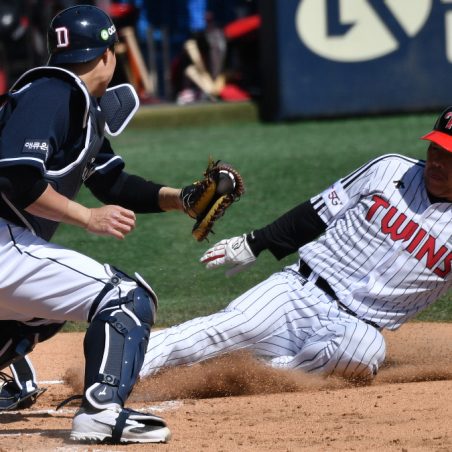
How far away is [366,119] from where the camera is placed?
13.1 m

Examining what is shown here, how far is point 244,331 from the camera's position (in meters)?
4.81

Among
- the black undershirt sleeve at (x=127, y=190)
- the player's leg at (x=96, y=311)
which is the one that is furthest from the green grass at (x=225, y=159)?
the player's leg at (x=96, y=311)

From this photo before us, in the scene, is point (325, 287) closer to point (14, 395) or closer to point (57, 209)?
point (14, 395)

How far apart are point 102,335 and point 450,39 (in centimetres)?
963

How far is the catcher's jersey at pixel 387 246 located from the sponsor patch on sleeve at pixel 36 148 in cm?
173

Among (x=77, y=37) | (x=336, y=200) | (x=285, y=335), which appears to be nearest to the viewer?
(x=77, y=37)

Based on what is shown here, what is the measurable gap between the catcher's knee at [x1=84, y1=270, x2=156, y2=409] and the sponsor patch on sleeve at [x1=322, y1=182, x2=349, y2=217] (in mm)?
1513

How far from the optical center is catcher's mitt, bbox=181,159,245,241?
166 inches

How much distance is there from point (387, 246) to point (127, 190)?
3.87 feet

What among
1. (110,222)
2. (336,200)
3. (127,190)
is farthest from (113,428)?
(336,200)

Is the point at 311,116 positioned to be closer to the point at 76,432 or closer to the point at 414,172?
the point at 414,172

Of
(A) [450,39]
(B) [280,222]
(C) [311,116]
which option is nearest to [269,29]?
(C) [311,116]

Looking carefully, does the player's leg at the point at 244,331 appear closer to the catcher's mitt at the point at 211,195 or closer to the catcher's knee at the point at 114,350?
the catcher's mitt at the point at 211,195

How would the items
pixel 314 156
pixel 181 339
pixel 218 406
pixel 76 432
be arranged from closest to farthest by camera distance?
pixel 76 432
pixel 218 406
pixel 181 339
pixel 314 156
